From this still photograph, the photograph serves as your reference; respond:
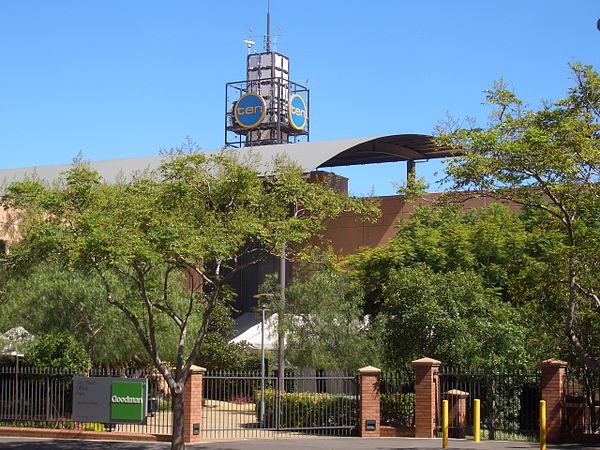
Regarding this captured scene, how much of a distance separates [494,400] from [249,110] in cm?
4240

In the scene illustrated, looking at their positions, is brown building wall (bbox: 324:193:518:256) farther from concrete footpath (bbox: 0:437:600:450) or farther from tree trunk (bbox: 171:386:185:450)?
tree trunk (bbox: 171:386:185:450)

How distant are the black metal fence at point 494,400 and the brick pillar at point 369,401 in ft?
5.66

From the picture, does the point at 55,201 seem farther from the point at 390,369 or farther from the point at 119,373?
the point at 390,369

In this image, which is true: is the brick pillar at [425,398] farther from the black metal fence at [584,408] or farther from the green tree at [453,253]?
the green tree at [453,253]

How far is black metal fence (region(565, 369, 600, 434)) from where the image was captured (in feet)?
80.6

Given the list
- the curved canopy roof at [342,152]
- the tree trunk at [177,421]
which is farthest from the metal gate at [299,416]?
the curved canopy roof at [342,152]

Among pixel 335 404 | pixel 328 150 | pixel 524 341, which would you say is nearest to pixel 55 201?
pixel 335 404

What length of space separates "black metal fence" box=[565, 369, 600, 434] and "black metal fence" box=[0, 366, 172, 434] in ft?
35.9

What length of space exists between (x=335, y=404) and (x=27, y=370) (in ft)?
29.3

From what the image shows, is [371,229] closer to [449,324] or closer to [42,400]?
[449,324]

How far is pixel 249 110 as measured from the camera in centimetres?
6706

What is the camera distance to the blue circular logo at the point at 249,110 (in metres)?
66.2

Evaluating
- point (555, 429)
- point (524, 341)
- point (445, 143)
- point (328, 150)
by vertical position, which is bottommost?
point (555, 429)

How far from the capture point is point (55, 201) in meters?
21.4
